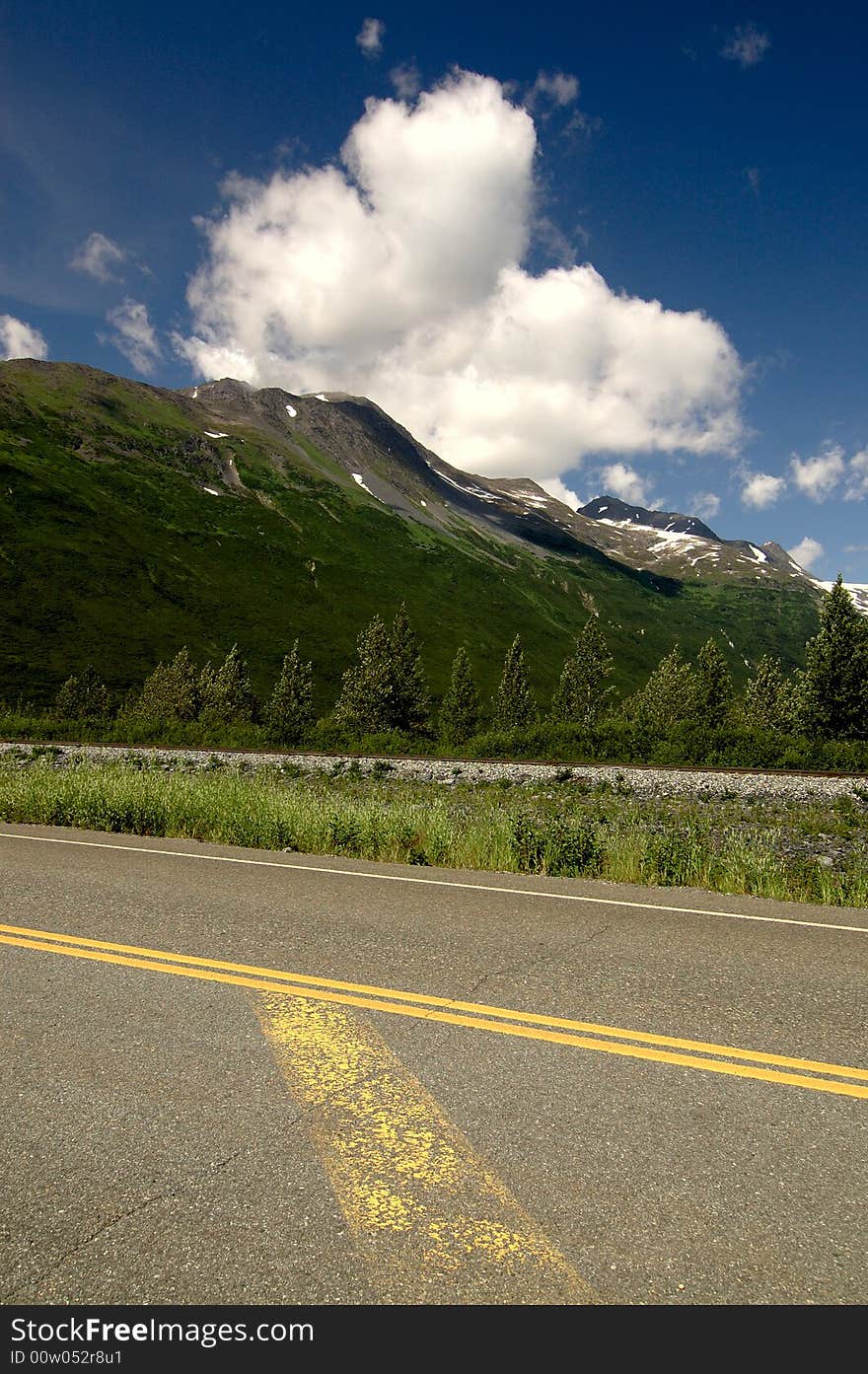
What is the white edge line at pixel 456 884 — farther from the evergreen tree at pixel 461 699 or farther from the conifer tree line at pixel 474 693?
the evergreen tree at pixel 461 699

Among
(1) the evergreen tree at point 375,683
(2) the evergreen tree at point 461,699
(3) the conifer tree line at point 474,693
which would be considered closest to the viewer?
(3) the conifer tree line at point 474,693

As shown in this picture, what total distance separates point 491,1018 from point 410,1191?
1.91 meters

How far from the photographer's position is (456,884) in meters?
9.62

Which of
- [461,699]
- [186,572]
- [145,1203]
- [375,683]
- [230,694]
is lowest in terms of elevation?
[230,694]

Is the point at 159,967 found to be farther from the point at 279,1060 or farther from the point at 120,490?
the point at 120,490

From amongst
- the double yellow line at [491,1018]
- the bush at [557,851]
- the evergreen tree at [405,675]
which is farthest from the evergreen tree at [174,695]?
the double yellow line at [491,1018]

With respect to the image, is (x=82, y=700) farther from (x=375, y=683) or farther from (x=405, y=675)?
(x=405, y=675)

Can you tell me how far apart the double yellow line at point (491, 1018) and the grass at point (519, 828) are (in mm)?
5393

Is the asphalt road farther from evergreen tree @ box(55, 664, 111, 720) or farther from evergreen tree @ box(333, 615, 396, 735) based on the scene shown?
evergreen tree @ box(55, 664, 111, 720)

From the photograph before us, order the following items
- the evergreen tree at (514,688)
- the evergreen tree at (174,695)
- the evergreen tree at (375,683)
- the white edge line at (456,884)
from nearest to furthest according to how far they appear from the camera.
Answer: the white edge line at (456,884)
the evergreen tree at (375,683)
the evergreen tree at (174,695)
the evergreen tree at (514,688)

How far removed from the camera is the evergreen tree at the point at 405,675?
206ft

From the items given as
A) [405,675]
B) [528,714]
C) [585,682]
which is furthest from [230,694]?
[585,682]

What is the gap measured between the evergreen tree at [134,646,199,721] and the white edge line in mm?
48948

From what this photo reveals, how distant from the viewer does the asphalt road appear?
2951mm
